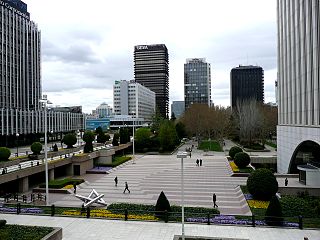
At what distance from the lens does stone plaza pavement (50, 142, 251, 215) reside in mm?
27031

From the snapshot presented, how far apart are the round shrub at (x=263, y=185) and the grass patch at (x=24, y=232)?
16.9 m

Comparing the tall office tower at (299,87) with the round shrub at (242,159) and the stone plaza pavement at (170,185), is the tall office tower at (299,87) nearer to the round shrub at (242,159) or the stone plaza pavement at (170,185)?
the round shrub at (242,159)

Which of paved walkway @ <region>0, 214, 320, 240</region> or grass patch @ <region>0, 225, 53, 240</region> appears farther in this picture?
paved walkway @ <region>0, 214, 320, 240</region>

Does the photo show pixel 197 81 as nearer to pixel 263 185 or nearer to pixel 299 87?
pixel 299 87

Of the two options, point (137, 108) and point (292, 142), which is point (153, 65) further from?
point (292, 142)

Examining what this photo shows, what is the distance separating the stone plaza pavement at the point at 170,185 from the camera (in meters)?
27.0

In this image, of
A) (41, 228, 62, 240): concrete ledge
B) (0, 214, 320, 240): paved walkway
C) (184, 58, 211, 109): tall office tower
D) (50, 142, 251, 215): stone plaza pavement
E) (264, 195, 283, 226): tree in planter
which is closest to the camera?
(41, 228, 62, 240): concrete ledge

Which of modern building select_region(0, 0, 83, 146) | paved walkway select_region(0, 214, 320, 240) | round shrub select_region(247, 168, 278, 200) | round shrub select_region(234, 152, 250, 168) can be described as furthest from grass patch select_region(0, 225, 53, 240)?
modern building select_region(0, 0, 83, 146)

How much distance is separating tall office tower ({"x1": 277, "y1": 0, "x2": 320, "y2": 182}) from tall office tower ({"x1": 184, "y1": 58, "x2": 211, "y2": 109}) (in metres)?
152

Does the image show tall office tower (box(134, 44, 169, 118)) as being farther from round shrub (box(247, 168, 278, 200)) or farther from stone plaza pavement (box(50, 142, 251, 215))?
round shrub (box(247, 168, 278, 200))

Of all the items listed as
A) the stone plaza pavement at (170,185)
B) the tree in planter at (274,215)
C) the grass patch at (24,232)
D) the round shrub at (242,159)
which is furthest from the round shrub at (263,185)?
the grass patch at (24,232)

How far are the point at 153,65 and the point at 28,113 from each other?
133 metres

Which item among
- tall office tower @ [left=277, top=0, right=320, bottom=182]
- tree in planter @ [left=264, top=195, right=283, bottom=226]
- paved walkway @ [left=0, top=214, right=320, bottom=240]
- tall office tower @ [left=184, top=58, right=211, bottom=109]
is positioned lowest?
paved walkway @ [left=0, top=214, right=320, bottom=240]

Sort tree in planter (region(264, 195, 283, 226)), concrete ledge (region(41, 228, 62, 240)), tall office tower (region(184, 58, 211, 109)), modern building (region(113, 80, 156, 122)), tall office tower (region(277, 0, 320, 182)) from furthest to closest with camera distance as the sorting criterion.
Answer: tall office tower (region(184, 58, 211, 109)), modern building (region(113, 80, 156, 122)), tall office tower (region(277, 0, 320, 182)), tree in planter (region(264, 195, 283, 226)), concrete ledge (region(41, 228, 62, 240))
